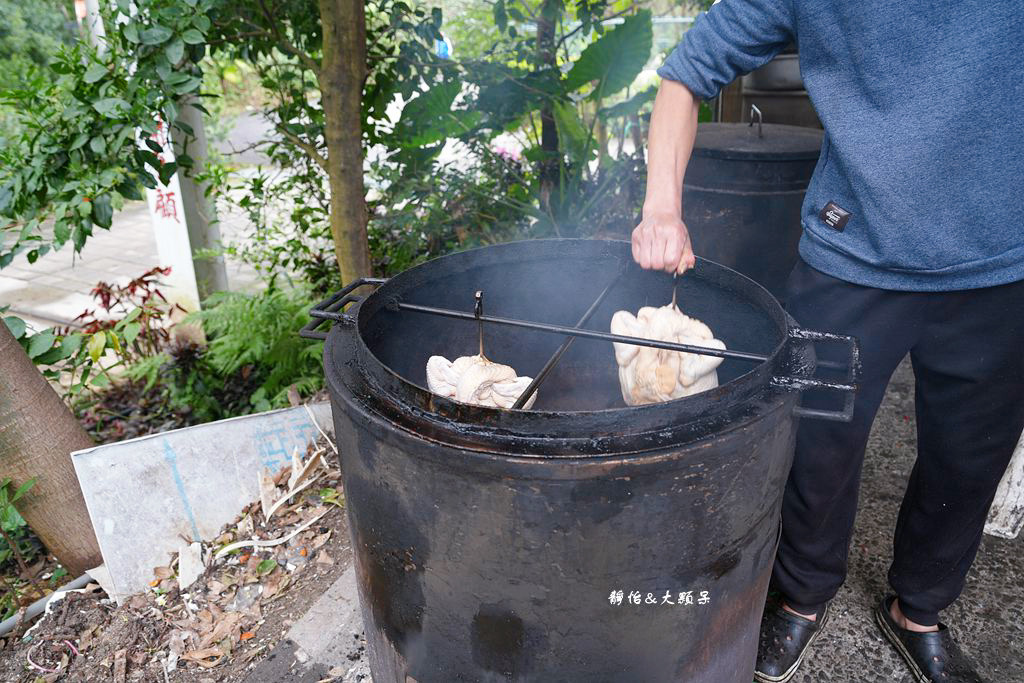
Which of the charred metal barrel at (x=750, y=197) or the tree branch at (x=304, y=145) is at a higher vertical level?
the tree branch at (x=304, y=145)

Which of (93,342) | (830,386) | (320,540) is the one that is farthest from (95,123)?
(830,386)

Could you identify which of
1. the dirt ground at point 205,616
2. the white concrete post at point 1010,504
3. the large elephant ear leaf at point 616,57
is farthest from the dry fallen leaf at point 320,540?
the large elephant ear leaf at point 616,57

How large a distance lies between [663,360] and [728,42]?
954 mm

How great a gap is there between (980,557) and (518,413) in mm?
2693

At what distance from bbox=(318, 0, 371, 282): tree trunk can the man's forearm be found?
195 centimetres

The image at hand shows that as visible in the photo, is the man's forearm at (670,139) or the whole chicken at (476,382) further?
the man's forearm at (670,139)

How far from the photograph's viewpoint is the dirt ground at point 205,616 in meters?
2.71

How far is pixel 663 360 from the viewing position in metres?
2.00

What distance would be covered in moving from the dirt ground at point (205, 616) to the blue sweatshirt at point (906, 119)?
2.44 metres

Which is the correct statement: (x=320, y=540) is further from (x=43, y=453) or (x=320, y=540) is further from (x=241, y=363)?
(x=241, y=363)

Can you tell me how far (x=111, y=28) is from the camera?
312cm

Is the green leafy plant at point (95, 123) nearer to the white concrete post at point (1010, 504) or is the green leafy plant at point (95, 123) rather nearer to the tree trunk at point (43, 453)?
the tree trunk at point (43, 453)

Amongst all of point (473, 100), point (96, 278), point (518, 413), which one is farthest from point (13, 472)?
point (96, 278)

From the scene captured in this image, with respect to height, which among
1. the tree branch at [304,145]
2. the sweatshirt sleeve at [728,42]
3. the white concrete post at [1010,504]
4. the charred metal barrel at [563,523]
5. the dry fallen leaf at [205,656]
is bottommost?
the dry fallen leaf at [205,656]
